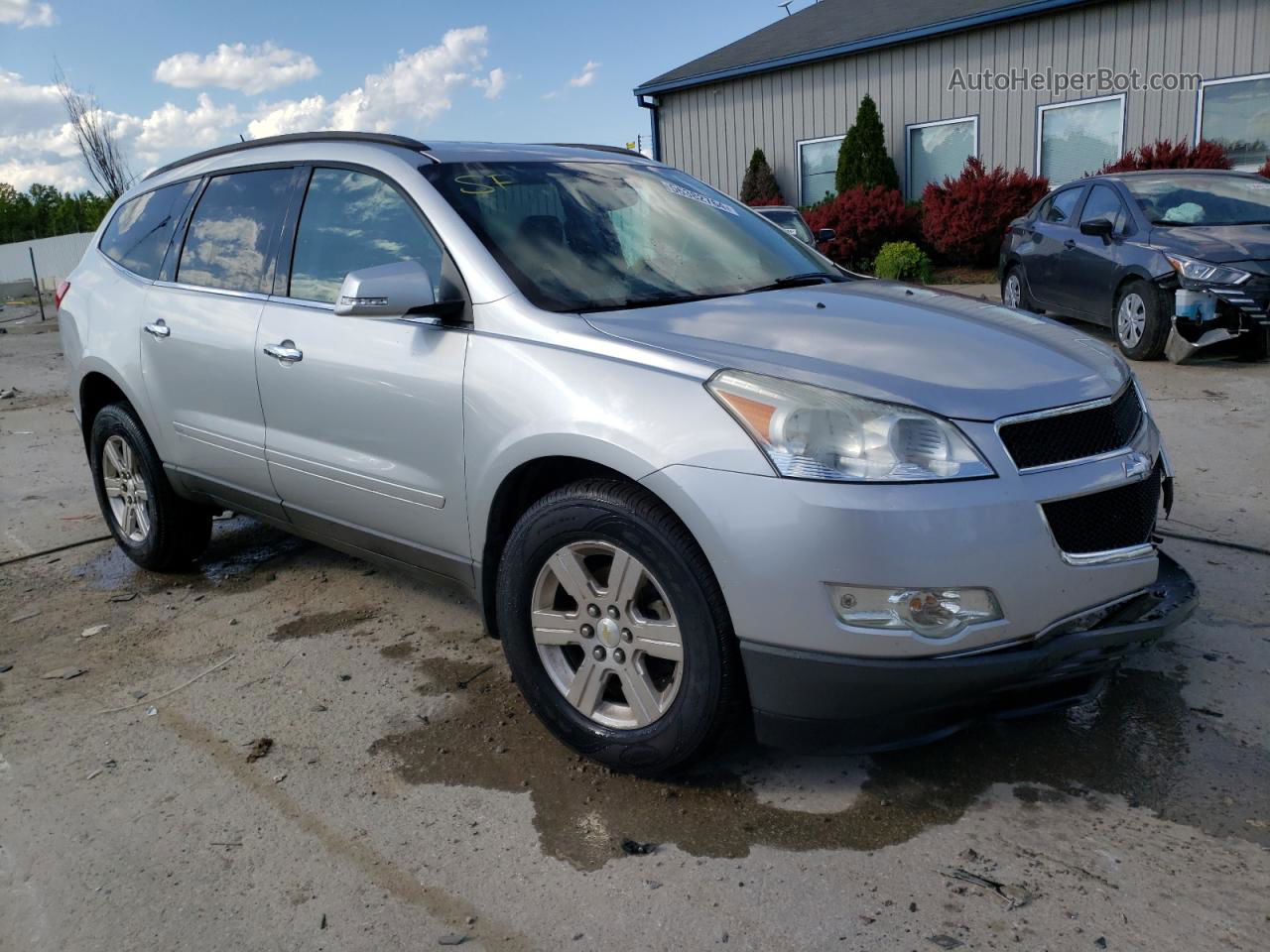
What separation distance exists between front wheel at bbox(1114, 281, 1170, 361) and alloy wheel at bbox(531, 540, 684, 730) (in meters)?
7.26

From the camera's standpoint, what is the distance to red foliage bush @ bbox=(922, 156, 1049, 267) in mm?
16422

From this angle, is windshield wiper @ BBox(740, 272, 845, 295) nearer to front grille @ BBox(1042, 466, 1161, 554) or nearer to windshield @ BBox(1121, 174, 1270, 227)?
front grille @ BBox(1042, 466, 1161, 554)

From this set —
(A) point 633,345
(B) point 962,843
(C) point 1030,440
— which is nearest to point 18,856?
(A) point 633,345

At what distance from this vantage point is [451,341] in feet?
10.8

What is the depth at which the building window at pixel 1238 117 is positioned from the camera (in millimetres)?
14633

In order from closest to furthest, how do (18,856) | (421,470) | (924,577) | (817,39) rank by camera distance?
(924,577) < (18,856) < (421,470) < (817,39)

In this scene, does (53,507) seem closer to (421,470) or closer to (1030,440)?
(421,470)

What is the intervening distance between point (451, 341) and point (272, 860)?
154cm

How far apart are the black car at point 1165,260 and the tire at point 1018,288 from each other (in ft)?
1.25

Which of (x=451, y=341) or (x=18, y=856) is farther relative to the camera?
(x=451, y=341)

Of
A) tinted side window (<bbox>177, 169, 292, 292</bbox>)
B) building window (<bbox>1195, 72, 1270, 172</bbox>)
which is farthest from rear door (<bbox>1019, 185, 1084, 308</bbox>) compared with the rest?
tinted side window (<bbox>177, 169, 292, 292</bbox>)

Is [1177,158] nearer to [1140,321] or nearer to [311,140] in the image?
[1140,321]

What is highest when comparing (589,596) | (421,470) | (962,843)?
(421,470)

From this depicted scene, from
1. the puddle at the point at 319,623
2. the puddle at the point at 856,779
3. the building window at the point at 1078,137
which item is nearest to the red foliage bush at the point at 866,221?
the building window at the point at 1078,137
